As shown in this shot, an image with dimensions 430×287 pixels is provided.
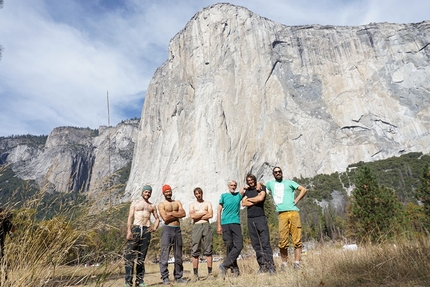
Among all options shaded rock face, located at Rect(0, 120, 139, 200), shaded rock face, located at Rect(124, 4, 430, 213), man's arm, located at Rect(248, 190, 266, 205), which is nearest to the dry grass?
man's arm, located at Rect(248, 190, 266, 205)

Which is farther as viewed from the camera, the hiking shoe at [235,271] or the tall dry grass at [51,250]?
the hiking shoe at [235,271]

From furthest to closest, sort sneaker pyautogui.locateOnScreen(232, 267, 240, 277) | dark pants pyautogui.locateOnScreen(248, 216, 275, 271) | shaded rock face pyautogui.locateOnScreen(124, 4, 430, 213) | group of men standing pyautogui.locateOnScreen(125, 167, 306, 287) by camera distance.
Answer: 1. shaded rock face pyautogui.locateOnScreen(124, 4, 430, 213)
2. group of men standing pyautogui.locateOnScreen(125, 167, 306, 287)
3. sneaker pyautogui.locateOnScreen(232, 267, 240, 277)
4. dark pants pyautogui.locateOnScreen(248, 216, 275, 271)

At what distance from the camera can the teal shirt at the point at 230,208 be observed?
569 cm

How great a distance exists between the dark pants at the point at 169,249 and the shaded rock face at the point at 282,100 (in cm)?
5555

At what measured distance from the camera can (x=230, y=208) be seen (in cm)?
574

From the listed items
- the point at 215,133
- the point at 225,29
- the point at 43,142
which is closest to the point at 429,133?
the point at 215,133

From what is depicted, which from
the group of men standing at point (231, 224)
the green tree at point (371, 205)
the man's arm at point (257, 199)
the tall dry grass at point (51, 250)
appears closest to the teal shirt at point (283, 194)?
the group of men standing at point (231, 224)

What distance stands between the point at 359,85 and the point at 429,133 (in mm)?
18404

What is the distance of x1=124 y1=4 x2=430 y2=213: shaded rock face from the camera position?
67312mm

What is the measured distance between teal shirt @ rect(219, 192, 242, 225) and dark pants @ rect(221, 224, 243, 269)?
0.09 m

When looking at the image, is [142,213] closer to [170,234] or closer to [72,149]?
[170,234]

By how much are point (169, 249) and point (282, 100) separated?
69109mm

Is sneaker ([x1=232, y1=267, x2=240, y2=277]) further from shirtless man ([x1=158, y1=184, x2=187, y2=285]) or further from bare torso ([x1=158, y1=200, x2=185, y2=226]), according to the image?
bare torso ([x1=158, y1=200, x2=185, y2=226])

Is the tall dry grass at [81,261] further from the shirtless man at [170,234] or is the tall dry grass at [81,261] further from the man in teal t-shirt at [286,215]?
the shirtless man at [170,234]
